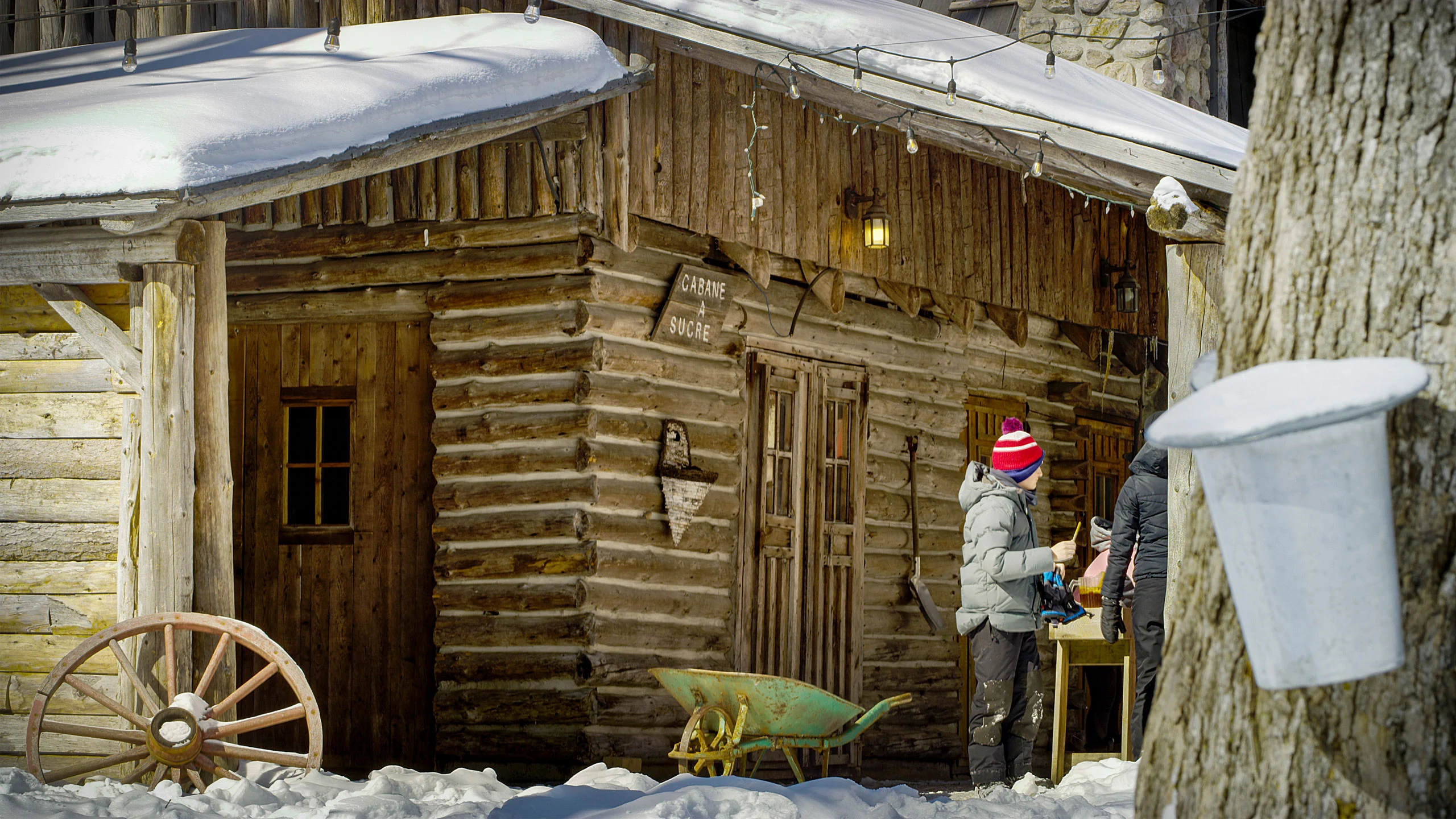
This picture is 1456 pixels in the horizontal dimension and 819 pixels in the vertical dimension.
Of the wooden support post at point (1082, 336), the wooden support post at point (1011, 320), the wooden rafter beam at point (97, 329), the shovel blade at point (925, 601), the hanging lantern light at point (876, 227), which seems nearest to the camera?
the wooden rafter beam at point (97, 329)

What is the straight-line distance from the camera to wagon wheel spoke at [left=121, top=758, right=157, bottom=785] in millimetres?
6156

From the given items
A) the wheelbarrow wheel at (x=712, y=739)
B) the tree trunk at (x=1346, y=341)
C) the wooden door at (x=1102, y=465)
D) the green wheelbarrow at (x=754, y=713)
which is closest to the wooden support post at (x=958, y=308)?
the wooden door at (x=1102, y=465)

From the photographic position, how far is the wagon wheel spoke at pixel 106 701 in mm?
6191

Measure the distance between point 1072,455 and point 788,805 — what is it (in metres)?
8.58

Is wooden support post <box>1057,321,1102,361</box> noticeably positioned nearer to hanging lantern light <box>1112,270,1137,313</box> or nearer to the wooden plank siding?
the wooden plank siding

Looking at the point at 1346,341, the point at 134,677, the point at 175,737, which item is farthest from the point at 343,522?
the point at 1346,341

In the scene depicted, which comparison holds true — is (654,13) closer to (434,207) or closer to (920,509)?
(434,207)

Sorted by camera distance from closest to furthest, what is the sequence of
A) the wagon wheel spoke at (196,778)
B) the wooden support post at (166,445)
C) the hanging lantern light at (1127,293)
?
the wagon wheel spoke at (196,778)
the wooden support post at (166,445)
the hanging lantern light at (1127,293)

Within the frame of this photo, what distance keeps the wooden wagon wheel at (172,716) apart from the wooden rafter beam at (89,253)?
5.21 feet

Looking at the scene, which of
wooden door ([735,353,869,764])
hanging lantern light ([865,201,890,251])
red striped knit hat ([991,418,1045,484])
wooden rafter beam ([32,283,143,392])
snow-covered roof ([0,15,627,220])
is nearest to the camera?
snow-covered roof ([0,15,627,220])

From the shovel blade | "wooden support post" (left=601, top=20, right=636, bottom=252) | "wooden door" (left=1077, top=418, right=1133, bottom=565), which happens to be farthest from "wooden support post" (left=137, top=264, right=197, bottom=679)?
"wooden door" (left=1077, top=418, right=1133, bottom=565)

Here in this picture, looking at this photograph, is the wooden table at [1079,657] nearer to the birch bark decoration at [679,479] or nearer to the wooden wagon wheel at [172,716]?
the birch bark decoration at [679,479]

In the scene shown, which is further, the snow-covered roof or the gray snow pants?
the gray snow pants

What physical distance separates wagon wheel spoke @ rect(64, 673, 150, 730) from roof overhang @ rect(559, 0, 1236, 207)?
14.4ft
